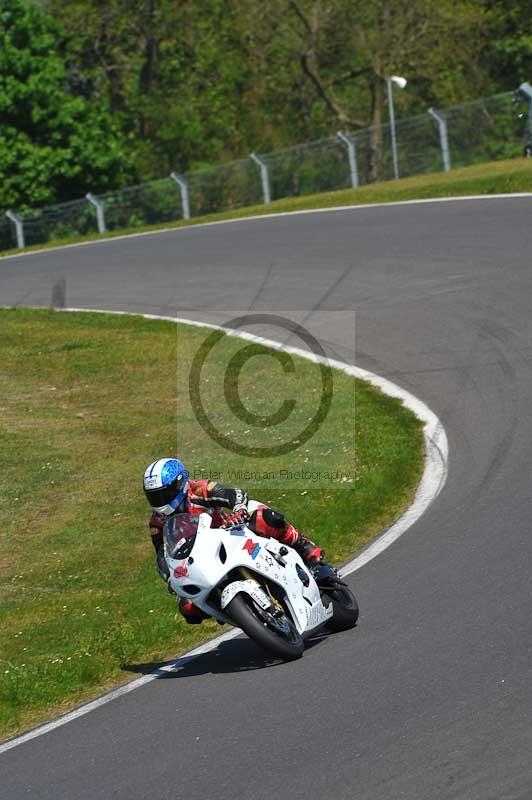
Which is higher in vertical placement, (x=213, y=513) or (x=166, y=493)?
(x=166, y=493)

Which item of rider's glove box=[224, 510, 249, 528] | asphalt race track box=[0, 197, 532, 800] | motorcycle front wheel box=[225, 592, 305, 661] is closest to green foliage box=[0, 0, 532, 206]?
asphalt race track box=[0, 197, 532, 800]

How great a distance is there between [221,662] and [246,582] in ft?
2.77

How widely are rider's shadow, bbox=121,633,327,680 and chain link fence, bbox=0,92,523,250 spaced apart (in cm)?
2325

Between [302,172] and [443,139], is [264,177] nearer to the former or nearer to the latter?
[302,172]

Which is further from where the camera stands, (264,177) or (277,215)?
(264,177)

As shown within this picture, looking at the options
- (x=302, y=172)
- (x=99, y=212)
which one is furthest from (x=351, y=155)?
(x=99, y=212)

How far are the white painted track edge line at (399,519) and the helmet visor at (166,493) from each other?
1.24 meters

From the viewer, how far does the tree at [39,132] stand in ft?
147

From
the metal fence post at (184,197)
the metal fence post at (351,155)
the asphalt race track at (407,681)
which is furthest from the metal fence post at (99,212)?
the asphalt race track at (407,681)

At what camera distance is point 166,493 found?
8086mm

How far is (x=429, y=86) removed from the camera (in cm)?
5122

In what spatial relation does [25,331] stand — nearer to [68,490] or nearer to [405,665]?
[68,490]

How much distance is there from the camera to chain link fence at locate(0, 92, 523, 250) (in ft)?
102

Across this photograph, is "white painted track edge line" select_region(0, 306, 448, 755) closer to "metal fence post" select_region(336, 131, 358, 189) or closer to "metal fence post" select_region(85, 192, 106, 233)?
"metal fence post" select_region(336, 131, 358, 189)
